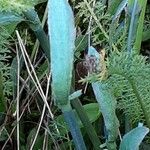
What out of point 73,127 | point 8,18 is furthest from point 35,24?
point 73,127

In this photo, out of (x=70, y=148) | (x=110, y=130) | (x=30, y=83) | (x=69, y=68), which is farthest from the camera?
(x=30, y=83)

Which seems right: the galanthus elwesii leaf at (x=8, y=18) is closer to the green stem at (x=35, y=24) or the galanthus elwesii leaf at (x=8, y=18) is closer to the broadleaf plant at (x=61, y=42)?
the green stem at (x=35, y=24)

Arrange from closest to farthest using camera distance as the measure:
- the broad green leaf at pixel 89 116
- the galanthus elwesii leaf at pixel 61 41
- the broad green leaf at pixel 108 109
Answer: the galanthus elwesii leaf at pixel 61 41 < the broad green leaf at pixel 108 109 < the broad green leaf at pixel 89 116

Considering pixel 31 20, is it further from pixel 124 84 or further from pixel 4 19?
pixel 124 84

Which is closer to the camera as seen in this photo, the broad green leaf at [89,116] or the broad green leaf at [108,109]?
the broad green leaf at [108,109]

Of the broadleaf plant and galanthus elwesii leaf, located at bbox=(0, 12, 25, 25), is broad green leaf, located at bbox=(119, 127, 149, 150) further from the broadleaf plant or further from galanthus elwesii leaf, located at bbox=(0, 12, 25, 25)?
galanthus elwesii leaf, located at bbox=(0, 12, 25, 25)

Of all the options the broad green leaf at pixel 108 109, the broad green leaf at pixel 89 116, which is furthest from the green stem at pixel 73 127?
the broad green leaf at pixel 89 116

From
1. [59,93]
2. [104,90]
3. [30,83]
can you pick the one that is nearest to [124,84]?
[104,90]
